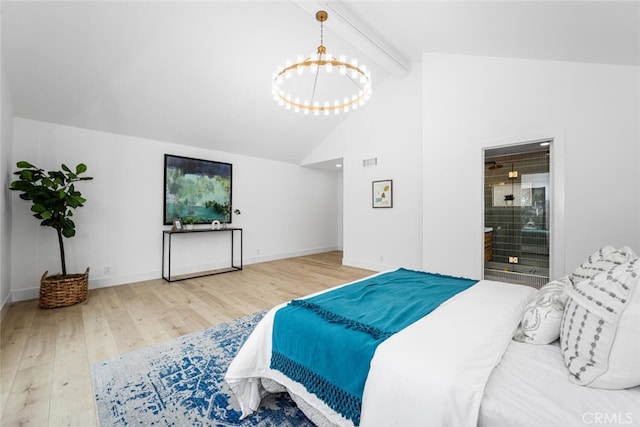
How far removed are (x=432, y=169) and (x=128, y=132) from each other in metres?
4.71

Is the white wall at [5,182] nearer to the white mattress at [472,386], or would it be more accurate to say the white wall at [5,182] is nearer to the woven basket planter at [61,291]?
the woven basket planter at [61,291]

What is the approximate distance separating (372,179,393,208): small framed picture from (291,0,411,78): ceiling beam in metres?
1.86

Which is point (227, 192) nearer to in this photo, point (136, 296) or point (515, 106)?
point (136, 296)

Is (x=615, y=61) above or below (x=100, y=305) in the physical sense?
above

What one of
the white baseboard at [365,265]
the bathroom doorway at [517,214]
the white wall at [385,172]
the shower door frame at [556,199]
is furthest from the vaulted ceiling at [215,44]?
the white baseboard at [365,265]

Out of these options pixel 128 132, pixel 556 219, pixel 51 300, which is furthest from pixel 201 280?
pixel 556 219

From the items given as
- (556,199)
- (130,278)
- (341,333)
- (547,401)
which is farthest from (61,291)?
(556,199)

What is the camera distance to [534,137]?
10.2 ft

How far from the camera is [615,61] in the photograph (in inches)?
102

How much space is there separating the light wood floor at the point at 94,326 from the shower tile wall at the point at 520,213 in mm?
2313

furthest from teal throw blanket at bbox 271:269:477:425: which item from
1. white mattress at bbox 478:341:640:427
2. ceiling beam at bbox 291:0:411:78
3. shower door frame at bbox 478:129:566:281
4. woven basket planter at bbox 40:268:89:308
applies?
woven basket planter at bbox 40:268:89:308

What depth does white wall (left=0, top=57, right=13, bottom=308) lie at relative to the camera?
2.80 meters

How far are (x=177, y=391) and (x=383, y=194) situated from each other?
4234 mm

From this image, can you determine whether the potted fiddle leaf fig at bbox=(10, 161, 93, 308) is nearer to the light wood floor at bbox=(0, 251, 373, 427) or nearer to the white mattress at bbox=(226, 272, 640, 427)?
the light wood floor at bbox=(0, 251, 373, 427)
